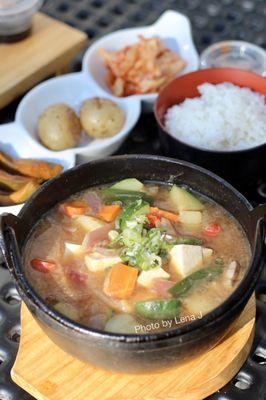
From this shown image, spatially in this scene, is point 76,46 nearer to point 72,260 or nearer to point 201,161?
point 201,161

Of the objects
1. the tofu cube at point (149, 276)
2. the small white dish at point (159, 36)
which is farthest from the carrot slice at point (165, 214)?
the small white dish at point (159, 36)

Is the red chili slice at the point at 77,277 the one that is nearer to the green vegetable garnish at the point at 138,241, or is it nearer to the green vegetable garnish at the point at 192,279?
the green vegetable garnish at the point at 138,241

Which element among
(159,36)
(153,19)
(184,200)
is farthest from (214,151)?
(153,19)

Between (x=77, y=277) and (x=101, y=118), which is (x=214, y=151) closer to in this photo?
(x=101, y=118)

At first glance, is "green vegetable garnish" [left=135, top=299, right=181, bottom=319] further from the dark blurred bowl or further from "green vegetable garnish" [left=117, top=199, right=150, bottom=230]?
the dark blurred bowl

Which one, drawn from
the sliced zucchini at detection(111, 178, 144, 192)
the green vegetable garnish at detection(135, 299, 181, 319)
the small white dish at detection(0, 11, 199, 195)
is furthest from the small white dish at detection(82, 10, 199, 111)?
the green vegetable garnish at detection(135, 299, 181, 319)

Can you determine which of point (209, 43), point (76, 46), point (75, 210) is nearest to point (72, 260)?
point (75, 210)
